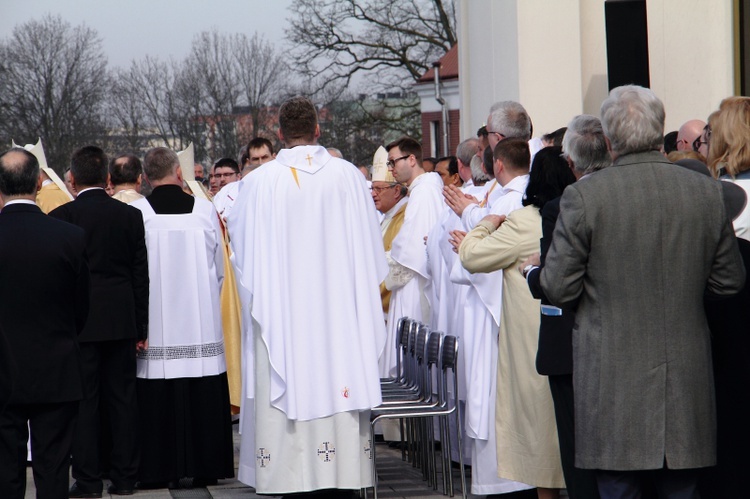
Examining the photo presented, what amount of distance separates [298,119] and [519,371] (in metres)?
1.90

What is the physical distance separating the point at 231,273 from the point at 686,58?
5283mm

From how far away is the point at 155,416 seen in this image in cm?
756

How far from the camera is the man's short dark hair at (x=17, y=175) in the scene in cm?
548

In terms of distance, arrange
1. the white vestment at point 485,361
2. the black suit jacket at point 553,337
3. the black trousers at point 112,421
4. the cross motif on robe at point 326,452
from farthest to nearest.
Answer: the black trousers at point 112,421 → the white vestment at point 485,361 → the cross motif on robe at point 326,452 → the black suit jacket at point 553,337

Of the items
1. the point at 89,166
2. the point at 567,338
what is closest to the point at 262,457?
the point at 567,338

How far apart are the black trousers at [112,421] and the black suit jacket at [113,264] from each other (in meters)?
0.15

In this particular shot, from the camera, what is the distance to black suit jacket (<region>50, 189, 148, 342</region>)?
281 inches

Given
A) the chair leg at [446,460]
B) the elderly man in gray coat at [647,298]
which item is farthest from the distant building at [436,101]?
the elderly man in gray coat at [647,298]

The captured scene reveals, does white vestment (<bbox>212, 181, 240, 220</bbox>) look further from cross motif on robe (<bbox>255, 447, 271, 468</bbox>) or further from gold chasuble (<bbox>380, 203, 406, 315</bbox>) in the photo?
cross motif on robe (<bbox>255, 447, 271, 468</bbox>)

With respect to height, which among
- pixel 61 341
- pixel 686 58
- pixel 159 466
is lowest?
pixel 159 466

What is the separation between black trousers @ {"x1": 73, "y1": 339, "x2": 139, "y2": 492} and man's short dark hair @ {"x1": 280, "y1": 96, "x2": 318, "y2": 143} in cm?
187

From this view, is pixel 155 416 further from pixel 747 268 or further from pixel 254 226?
pixel 747 268

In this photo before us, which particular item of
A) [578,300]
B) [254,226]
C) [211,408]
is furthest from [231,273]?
[578,300]

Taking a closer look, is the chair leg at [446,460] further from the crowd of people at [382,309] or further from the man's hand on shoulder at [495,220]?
the man's hand on shoulder at [495,220]
